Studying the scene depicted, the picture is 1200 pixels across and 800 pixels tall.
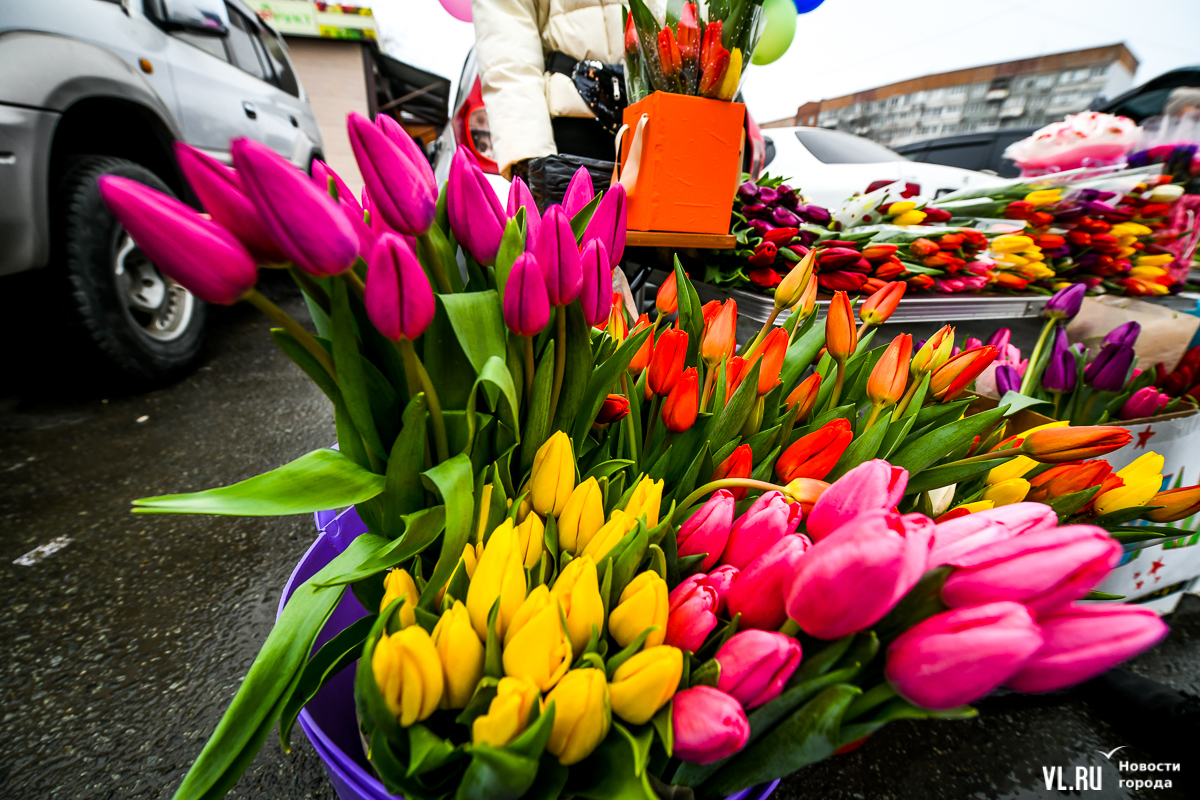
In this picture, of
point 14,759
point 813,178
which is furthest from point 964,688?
point 813,178

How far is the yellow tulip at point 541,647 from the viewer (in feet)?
0.83

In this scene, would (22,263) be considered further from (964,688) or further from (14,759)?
(964,688)

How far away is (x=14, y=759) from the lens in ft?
2.23

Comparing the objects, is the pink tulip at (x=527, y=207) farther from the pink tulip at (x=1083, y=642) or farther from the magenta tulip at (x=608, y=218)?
the pink tulip at (x=1083, y=642)

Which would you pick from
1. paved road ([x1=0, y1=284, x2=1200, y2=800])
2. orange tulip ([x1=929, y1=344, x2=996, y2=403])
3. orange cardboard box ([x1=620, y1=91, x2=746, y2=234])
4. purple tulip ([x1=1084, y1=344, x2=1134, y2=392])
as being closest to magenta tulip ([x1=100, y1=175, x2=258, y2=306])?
orange tulip ([x1=929, y1=344, x2=996, y2=403])

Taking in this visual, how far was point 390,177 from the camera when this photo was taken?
0.96ft

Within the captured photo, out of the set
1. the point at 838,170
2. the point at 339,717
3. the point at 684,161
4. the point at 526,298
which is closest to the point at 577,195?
the point at 526,298

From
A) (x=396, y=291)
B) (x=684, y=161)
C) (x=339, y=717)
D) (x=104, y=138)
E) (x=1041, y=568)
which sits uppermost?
(x=104, y=138)

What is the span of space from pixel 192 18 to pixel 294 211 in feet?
7.54

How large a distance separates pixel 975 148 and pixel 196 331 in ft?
21.6

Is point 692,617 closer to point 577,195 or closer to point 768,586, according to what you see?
point 768,586

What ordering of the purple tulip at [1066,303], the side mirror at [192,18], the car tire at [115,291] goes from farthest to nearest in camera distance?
the side mirror at [192,18], the car tire at [115,291], the purple tulip at [1066,303]

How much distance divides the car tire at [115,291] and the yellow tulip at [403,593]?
1616 millimetres

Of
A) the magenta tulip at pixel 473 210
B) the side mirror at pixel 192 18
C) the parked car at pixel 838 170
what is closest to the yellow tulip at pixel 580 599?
the magenta tulip at pixel 473 210
